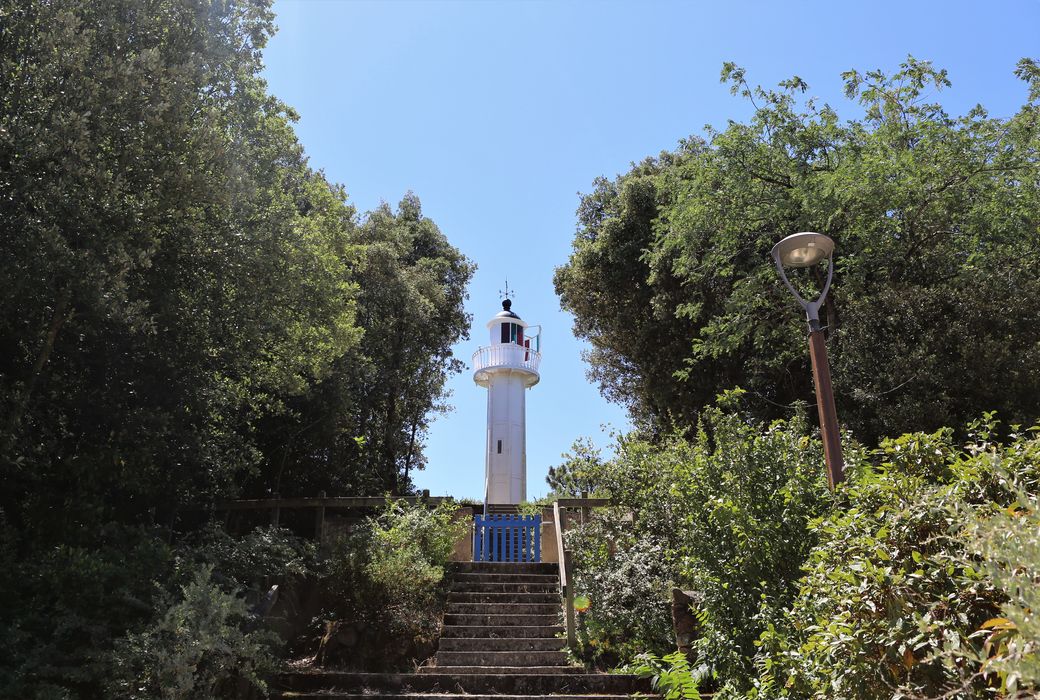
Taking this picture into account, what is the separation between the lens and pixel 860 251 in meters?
12.3

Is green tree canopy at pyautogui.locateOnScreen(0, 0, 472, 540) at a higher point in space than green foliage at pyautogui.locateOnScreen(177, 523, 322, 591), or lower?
higher

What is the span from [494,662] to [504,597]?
5.68ft

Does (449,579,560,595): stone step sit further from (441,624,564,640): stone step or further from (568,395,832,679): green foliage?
(568,395,832,679): green foliage

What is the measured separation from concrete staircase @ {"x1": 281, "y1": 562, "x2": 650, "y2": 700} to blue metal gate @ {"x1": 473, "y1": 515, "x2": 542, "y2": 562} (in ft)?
5.01

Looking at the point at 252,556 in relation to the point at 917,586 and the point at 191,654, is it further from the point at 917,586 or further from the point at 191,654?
the point at 917,586

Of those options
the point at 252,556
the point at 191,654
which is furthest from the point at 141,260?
the point at 252,556

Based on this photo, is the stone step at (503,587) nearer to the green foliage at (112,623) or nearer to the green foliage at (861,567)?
the green foliage at (861,567)

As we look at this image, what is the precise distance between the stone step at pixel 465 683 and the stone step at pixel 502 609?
1926mm

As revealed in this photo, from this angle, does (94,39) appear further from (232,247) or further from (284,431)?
(284,431)

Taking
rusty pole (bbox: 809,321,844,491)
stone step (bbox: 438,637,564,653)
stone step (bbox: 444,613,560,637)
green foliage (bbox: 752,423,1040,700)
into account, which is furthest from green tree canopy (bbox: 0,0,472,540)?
green foliage (bbox: 752,423,1040,700)

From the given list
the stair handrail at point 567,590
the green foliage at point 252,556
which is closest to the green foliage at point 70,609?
the green foliage at point 252,556

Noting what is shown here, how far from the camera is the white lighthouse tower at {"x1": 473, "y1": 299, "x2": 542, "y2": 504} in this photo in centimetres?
2170

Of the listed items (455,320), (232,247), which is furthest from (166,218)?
(455,320)

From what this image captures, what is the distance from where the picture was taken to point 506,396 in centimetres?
2272
